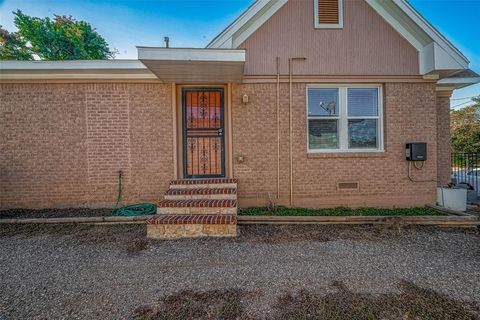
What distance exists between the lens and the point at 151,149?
16.8ft

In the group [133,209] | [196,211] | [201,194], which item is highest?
[201,194]

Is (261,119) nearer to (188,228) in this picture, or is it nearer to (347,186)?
(347,186)

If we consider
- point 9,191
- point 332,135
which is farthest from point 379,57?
point 9,191

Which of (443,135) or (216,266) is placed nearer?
(216,266)

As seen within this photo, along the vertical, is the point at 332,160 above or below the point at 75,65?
below

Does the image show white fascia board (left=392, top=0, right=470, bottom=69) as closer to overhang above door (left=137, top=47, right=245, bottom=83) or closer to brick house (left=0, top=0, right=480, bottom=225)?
brick house (left=0, top=0, right=480, bottom=225)

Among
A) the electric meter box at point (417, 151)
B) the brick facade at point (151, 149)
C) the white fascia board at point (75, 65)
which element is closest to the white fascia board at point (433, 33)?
the brick facade at point (151, 149)

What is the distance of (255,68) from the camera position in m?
5.03

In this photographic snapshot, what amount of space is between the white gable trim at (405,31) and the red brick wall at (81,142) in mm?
2179

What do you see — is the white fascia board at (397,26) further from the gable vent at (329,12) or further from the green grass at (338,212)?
the green grass at (338,212)

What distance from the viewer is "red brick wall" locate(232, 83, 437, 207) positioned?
16.8 feet

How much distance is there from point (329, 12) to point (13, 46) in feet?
78.3

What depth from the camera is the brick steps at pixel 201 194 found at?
4.44 m

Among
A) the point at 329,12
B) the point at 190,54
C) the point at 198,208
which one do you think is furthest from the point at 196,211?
the point at 329,12
